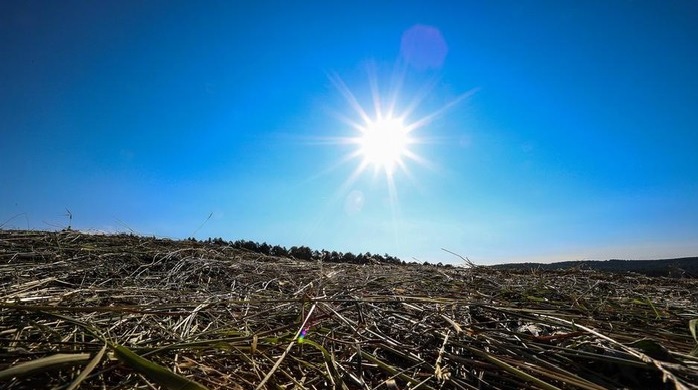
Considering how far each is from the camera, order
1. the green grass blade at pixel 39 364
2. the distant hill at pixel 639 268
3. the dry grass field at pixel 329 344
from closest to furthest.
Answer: the green grass blade at pixel 39 364
the dry grass field at pixel 329 344
the distant hill at pixel 639 268

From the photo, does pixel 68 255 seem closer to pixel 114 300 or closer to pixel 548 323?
pixel 114 300

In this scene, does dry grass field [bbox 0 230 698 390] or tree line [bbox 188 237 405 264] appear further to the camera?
Answer: tree line [bbox 188 237 405 264]

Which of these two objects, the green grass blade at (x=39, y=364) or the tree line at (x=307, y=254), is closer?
the green grass blade at (x=39, y=364)

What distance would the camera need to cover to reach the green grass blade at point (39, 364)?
27.1 inches

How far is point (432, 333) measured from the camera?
127 centimetres

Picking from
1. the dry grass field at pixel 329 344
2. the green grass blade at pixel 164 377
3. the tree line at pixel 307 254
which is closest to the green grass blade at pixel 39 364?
the dry grass field at pixel 329 344

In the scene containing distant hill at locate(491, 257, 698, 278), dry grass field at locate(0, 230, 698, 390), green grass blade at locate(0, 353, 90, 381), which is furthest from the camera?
distant hill at locate(491, 257, 698, 278)

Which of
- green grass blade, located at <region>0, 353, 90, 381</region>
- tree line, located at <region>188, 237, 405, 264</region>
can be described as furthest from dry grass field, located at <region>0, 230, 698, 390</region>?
tree line, located at <region>188, 237, 405, 264</region>

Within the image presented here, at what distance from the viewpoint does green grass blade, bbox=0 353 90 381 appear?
69 centimetres

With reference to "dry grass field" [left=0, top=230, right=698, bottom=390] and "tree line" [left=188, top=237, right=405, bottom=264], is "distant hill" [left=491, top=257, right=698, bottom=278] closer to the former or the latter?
"tree line" [left=188, top=237, right=405, bottom=264]

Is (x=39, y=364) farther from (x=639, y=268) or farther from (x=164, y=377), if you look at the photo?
(x=639, y=268)

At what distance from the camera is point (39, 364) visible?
2.42 feet

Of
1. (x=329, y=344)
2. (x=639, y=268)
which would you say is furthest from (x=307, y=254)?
(x=639, y=268)

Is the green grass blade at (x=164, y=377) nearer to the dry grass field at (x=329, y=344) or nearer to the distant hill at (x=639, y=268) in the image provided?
the dry grass field at (x=329, y=344)
